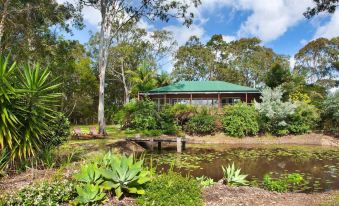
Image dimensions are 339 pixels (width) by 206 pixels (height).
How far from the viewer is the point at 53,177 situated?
6227mm

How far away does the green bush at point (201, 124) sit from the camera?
1008 inches

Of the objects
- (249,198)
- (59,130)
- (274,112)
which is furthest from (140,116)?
(249,198)

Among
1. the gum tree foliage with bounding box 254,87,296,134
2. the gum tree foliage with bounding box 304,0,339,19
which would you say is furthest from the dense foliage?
the gum tree foliage with bounding box 254,87,296,134

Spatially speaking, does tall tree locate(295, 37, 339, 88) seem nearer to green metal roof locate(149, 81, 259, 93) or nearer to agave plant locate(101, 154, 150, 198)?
green metal roof locate(149, 81, 259, 93)

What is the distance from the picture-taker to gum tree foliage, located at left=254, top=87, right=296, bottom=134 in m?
25.3

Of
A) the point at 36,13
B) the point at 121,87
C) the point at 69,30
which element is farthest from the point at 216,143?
the point at 121,87

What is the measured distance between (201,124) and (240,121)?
3077mm

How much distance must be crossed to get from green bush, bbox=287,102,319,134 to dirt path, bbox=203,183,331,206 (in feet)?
63.0

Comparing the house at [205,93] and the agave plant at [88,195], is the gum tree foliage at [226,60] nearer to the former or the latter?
the house at [205,93]

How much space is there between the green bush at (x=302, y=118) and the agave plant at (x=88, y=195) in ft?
75.3

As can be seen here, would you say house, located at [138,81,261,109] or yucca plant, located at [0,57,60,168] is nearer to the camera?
yucca plant, located at [0,57,60,168]

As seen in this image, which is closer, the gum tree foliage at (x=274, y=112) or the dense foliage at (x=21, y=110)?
the dense foliage at (x=21, y=110)

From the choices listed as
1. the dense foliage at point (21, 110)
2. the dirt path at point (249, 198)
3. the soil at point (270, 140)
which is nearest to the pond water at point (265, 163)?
the dirt path at point (249, 198)

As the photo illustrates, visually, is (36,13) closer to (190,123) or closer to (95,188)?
(190,123)
